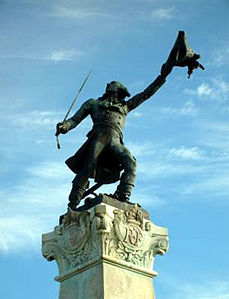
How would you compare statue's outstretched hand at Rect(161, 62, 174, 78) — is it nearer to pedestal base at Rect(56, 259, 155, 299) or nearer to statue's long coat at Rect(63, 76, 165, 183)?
statue's long coat at Rect(63, 76, 165, 183)

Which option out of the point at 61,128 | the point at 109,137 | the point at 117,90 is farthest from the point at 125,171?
the point at 117,90

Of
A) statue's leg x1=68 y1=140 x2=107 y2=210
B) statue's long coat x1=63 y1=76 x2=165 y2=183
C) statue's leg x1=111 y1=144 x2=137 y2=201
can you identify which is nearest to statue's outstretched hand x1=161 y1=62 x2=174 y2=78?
Result: statue's long coat x1=63 y1=76 x2=165 y2=183

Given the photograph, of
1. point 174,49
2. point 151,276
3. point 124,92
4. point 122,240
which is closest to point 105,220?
point 122,240

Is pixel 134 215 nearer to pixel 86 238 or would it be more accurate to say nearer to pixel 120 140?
pixel 86 238

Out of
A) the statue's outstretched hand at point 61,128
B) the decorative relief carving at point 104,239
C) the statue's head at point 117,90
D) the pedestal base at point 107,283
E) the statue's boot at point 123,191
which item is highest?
the statue's head at point 117,90

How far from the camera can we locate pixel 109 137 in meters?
13.9

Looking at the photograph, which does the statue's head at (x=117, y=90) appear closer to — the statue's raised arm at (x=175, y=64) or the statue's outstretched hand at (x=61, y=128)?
the statue's raised arm at (x=175, y=64)

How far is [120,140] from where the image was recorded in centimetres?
1423

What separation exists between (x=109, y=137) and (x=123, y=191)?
1226 millimetres

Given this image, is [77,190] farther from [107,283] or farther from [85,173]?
[107,283]

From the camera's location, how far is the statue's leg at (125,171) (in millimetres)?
13430

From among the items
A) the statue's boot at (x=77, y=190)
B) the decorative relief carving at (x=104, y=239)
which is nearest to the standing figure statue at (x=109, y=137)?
the statue's boot at (x=77, y=190)

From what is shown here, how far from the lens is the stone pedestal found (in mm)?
12203

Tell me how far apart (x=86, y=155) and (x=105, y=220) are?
6.46ft
